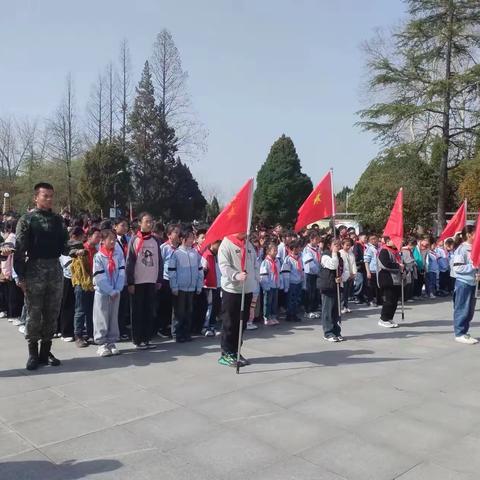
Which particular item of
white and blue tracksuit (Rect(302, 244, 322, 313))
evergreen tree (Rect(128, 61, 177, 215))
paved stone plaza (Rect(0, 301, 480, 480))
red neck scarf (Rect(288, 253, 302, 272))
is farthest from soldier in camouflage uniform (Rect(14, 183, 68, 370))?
evergreen tree (Rect(128, 61, 177, 215))

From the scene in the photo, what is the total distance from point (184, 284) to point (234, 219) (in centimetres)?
185

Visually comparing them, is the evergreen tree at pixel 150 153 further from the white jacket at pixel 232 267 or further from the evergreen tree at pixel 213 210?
the white jacket at pixel 232 267

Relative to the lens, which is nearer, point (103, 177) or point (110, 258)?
point (110, 258)

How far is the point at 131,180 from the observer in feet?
135

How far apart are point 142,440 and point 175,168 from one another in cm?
3855

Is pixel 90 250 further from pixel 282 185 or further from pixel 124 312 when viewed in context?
pixel 282 185

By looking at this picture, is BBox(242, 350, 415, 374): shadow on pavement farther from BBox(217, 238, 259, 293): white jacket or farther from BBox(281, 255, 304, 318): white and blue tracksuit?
BBox(281, 255, 304, 318): white and blue tracksuit

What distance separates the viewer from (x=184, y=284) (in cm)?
805

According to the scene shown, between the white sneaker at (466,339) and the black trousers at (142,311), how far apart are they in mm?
4834

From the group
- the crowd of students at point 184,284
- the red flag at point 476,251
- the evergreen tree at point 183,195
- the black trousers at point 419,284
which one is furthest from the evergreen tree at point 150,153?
the red flag at point 476,251

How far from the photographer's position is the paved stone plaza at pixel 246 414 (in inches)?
153

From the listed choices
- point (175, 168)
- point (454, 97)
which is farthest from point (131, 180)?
point (454, 97)

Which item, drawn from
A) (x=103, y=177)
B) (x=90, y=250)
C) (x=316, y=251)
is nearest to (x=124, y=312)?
(x=90, y=250)

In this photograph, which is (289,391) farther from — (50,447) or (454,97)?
(454,97)
